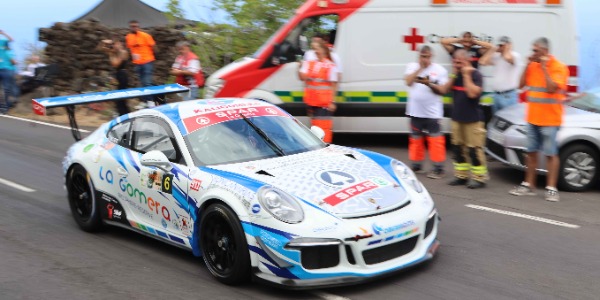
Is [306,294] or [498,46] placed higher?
[498,46]

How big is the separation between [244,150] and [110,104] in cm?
1135

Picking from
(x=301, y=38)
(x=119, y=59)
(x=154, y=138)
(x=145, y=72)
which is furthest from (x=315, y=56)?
(x=145, y=72)

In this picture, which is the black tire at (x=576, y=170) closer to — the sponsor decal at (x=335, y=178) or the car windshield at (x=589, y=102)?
the car windshield at (x=589, y=102)

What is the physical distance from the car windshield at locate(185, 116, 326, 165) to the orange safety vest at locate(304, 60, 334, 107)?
14.2 ft

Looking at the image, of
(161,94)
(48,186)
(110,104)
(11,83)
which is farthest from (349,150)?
(11,83)

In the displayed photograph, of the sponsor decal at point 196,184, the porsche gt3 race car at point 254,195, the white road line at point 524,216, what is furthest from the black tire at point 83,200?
the white road line at point 524,216

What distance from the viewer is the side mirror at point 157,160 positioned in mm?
6574

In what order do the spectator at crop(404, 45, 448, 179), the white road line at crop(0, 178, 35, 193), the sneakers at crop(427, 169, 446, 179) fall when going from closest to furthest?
the white road line at crop(0, 178, 35, 193) < the spectator at crop(404, 45, 448, 179) < the sneakers at crop(427, 169, 446, 179)

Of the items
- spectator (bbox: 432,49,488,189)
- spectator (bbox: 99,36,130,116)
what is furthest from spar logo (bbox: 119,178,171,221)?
spectator (bbox: 99,36,130,116)

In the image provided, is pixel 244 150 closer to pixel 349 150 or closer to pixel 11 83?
pixel 349 150

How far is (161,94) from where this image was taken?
8930 millimetres

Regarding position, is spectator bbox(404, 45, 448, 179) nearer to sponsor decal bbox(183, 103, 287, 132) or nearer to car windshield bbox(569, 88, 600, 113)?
car windshield bbox(569, 88, 600, 113)

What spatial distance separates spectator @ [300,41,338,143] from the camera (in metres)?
11.6

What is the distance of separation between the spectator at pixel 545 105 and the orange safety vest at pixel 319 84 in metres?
3.25
